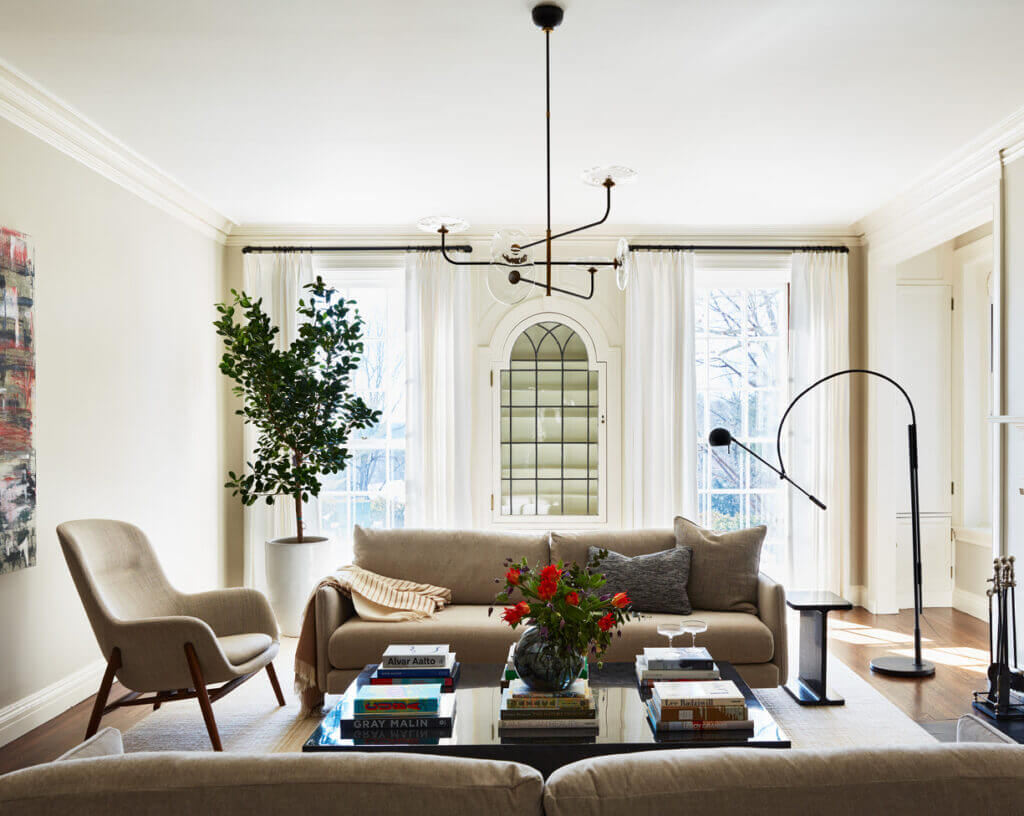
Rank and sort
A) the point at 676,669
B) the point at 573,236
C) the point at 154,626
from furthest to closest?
1. the point at 573,236
2. the point at 154,626
3. the point at 676,669

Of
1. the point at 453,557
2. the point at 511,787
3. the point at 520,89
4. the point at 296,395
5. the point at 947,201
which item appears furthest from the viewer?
the point at 296,395

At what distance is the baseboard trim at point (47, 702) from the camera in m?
3.46

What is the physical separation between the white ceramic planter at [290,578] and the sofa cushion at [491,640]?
155 cm

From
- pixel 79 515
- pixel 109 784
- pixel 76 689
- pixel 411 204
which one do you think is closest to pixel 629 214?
pixel 411 204

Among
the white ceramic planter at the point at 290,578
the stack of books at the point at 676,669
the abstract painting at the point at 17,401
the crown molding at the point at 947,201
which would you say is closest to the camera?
the stack of books at the point at 676,669

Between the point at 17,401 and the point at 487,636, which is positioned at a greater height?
the point at 17,401

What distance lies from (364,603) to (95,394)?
5.67 ft

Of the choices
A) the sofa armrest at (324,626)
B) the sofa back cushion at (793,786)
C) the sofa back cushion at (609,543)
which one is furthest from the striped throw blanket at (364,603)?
the sofa back cushion at (793,786)

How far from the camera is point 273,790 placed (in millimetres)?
1209

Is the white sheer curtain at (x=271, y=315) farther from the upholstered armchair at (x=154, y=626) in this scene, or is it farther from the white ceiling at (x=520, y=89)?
the upholstered armchair at (x=154, y=626)

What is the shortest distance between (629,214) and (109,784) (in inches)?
199

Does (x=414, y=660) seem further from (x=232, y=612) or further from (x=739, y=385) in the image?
(x=739, y=385)

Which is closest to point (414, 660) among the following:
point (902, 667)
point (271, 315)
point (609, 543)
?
point (609, 543)

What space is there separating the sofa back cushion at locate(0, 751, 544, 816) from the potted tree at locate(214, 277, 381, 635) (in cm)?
398
